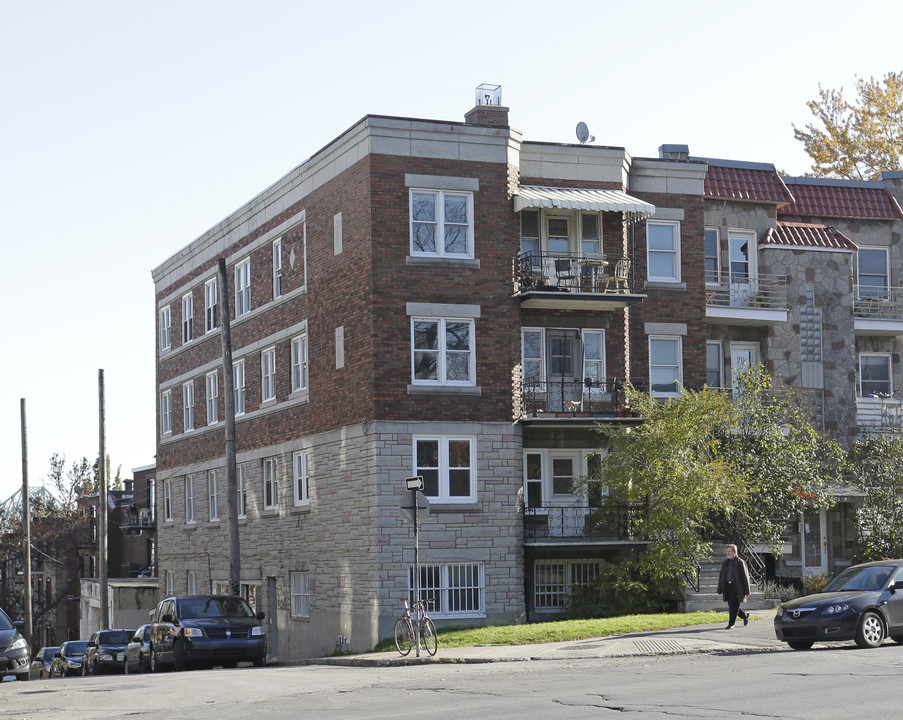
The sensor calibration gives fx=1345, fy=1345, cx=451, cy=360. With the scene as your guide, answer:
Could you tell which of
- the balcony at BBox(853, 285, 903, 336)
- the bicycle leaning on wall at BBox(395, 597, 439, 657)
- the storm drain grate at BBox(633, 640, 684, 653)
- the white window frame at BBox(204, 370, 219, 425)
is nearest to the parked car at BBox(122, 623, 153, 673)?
the bicycle leaning on wall at BBox(395, 597, 439, 657)

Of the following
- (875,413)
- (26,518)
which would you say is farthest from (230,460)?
(26,518)

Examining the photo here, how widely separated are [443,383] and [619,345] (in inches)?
199

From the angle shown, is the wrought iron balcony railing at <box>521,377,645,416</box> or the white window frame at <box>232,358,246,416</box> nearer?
the wrought iron balcony railing at <box>521,377,645,416</box>

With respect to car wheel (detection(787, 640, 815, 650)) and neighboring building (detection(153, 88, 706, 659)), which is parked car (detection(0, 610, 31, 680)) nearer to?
neighboring building (detection(153, 88, 706, 659))

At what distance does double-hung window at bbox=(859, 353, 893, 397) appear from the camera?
131ft

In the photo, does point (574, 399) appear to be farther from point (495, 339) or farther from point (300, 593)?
point (300, 593)

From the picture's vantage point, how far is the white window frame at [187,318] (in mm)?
46438

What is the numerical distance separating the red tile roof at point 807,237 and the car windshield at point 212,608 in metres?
18.3

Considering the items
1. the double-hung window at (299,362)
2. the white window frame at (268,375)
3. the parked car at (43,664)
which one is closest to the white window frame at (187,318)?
the white window frame at (268,375)

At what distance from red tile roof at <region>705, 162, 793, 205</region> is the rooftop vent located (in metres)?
0.85

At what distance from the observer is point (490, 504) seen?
31.6 m

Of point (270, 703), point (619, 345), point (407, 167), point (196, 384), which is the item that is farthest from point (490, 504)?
point (196, 384)

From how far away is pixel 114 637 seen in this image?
115 feet

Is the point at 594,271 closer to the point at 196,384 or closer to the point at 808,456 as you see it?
the point at 808,456
